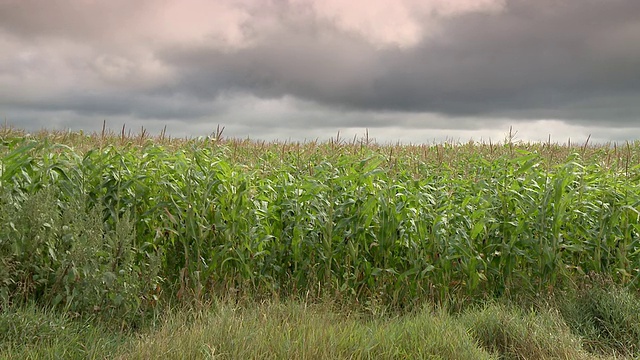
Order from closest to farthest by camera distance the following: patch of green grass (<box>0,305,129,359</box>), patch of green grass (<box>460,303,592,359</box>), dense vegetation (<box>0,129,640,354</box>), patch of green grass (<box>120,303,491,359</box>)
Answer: patch of green grass (<box>120,303,491,359</box>), patch of green grass (<box>0,305,129,359</box>), patch of green grass (<box>460,303,592,359</box>), dense vegetation (<box>0,129,640,354</box>)

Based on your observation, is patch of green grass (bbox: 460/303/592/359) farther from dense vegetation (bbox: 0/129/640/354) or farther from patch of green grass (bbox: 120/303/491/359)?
dense vegetation (bbox: 0/129/640/354)

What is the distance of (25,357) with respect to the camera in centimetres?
440

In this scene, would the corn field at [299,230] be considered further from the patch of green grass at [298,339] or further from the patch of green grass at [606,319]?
the patch of green grass at [298,339]

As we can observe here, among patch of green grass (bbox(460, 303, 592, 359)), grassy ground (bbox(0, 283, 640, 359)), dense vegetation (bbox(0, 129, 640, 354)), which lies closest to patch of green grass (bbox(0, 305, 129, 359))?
grassy ground (bbox(0, 283, 640, 359))

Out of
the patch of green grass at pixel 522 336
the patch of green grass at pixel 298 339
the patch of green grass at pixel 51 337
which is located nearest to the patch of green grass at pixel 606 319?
the patch of green grass at pixel 522 336

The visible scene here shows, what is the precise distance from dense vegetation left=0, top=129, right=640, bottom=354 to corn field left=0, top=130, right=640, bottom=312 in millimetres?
20

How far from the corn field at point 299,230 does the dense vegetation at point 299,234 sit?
2 centimetres

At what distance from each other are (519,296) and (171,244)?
12.6 feet

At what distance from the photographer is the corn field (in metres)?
5.61

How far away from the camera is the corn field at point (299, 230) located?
5.61m

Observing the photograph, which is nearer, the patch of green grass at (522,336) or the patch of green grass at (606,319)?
the patch of green grass at (522,336)

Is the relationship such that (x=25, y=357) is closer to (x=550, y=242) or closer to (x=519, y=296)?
(x=519, y=296)

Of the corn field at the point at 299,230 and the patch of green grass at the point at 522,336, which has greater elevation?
the corn field at the point at 299,230

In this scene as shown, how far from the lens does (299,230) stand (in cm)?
609
